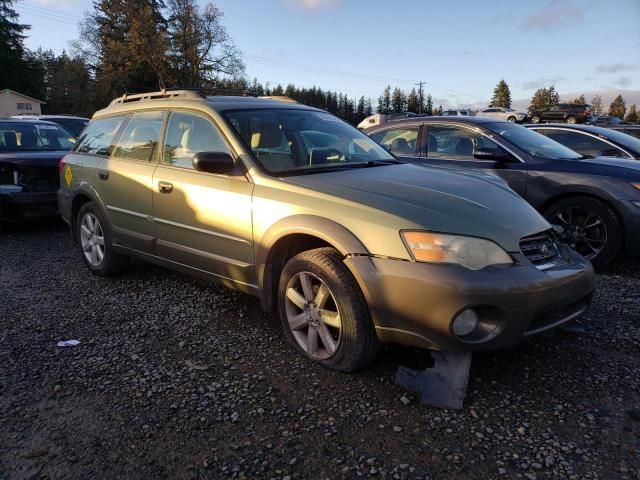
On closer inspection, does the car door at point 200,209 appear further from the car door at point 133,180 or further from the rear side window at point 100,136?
the rear side window at point 100,136

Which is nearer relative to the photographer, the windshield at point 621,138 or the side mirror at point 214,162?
the side mirror at point 214,162

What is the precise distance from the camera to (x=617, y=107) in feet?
240

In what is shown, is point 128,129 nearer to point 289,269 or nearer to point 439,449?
point 289,269

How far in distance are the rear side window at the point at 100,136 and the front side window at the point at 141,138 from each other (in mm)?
169

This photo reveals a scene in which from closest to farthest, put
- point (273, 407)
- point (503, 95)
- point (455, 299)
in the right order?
1. point (455, 299)
2. point (273, 407)
3. point (503, 95)

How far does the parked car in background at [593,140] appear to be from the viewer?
6527mm

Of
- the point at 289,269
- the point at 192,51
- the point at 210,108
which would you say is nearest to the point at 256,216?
the point at 289,269

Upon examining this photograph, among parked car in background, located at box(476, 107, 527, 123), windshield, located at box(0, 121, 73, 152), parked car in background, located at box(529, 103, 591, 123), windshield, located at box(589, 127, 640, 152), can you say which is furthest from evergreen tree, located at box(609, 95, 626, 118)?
windshield, located at box(0, 121, 73, 152)

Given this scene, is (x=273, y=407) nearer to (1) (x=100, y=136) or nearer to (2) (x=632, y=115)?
(1) (x=100, y=136)

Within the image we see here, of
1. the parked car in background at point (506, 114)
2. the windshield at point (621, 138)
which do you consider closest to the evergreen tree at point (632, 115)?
the parked car in background at point (506, 114)

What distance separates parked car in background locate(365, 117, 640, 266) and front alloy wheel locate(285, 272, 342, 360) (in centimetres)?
277

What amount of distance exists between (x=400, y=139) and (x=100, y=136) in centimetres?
349

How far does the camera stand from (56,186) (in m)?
6.71

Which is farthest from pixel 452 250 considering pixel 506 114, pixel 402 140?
pixel 506 114
